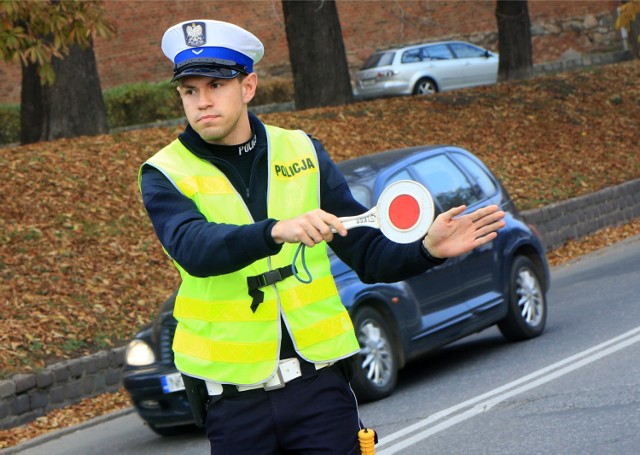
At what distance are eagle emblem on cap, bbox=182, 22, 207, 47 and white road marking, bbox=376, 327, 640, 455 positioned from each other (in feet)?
13.9

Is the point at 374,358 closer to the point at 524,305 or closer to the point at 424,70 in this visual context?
the point at 524,305

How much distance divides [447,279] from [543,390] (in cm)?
163

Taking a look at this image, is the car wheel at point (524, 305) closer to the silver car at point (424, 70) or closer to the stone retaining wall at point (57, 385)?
the stone retaining wall at point (57, 385)

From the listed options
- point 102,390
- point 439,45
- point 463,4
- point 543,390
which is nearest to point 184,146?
point 543,390

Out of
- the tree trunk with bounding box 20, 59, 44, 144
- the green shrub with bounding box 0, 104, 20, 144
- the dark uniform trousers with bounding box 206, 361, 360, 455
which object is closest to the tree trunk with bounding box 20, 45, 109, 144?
the tree trunk with bounding box 20, 59, 44, 144

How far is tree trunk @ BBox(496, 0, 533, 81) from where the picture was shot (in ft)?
82.0

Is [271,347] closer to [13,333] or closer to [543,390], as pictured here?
[543,390]

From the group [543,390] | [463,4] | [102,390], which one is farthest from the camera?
[463,4]

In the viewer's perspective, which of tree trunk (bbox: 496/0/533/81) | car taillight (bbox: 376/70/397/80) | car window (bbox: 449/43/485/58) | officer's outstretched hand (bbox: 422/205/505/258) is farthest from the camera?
car window (bbox: 449/43/485/58)

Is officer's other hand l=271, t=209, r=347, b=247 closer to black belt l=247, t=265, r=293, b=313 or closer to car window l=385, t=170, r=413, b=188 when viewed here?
black belt l=247, t=265, r=293, b=313

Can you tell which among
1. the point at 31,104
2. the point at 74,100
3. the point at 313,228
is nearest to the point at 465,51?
the point at 31,104

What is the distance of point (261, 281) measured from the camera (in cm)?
372

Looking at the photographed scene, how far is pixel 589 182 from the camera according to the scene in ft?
64.0

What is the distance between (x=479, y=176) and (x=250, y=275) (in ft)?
25.3
